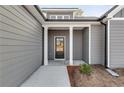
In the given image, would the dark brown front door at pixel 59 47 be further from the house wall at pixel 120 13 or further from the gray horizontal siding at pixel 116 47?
the house wall at pixel 120 13

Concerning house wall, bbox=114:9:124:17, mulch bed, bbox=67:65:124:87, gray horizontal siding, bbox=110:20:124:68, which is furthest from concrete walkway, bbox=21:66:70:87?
house wall, bbox=114:9:124:17

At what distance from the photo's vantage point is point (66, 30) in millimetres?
14078

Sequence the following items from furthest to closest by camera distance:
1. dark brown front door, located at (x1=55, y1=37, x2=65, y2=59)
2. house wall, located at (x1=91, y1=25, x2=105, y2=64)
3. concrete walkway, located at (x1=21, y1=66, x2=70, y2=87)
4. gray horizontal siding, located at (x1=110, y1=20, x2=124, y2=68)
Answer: dark brown front door, located at (x1=55, y1=37, x2=65, y2=59) < house wall, located at (x1=91, y1=25, x2=105, y2=64) < gray horizontal siding, located at (x1=110, y1=20, x2=124, y2=68) < concrete walkway, located at (x1=21, y1=66, x2=70, y2=87)

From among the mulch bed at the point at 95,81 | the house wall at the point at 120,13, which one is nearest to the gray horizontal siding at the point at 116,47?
the house wall at the point at 120,13

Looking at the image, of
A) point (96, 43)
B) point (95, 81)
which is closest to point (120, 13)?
point (96, 43)

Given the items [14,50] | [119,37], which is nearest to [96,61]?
[119,37]

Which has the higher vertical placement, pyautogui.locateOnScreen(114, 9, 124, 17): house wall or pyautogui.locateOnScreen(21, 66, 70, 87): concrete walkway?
pyautogui.locateOnScreen(114, 9, 124, 17): house wall

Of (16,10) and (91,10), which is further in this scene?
(91,10)

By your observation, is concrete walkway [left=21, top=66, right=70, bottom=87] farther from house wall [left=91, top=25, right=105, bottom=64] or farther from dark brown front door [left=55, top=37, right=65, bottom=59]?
dark brown front door [left=55, top=37, right=65, bottom=59]

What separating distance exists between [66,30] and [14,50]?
9781 millimetres

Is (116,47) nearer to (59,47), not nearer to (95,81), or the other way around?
(95,81)
